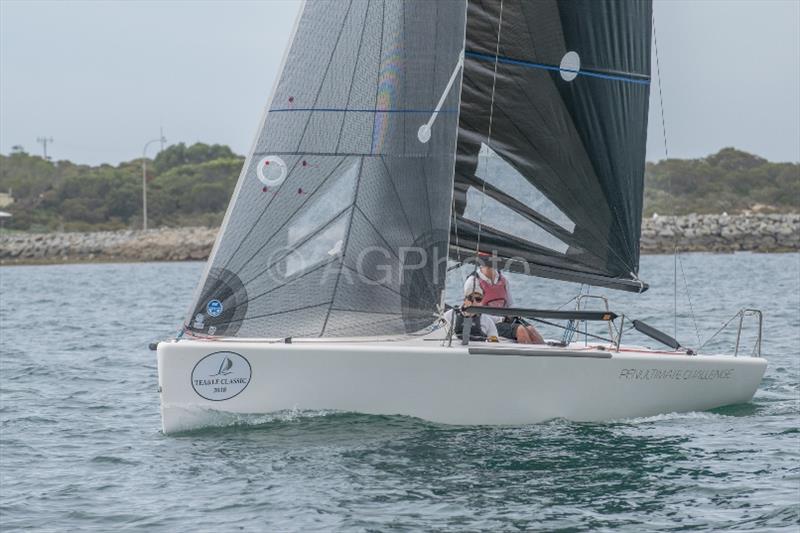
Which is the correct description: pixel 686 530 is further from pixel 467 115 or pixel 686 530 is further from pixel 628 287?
pixel 467 115

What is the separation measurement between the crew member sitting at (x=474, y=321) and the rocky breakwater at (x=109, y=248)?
41.7m

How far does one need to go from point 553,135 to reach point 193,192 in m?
62.8

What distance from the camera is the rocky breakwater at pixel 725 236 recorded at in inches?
1751

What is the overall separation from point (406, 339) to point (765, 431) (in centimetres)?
262

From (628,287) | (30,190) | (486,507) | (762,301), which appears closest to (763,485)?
(486,507)

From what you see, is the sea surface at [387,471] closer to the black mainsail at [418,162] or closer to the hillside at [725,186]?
the black mainsail at [418,162]

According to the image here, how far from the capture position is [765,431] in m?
8.39

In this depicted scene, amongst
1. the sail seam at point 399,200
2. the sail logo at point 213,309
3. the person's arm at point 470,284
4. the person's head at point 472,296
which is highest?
the sail seam at point 399,200

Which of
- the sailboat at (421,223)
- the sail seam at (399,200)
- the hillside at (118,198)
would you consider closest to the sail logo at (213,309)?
the sailboat at (421,223)

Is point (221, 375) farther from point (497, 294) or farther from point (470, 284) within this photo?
point (497, 294)

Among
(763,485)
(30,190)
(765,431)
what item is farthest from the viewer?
(30,190)

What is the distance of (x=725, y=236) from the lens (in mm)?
45031

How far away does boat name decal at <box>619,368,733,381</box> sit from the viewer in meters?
8.25

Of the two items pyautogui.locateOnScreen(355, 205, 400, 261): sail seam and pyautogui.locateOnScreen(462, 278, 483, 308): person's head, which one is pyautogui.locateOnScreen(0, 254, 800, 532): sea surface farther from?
pyautogui.locateOnScreen(355, 205, 400, 261): sail seam
